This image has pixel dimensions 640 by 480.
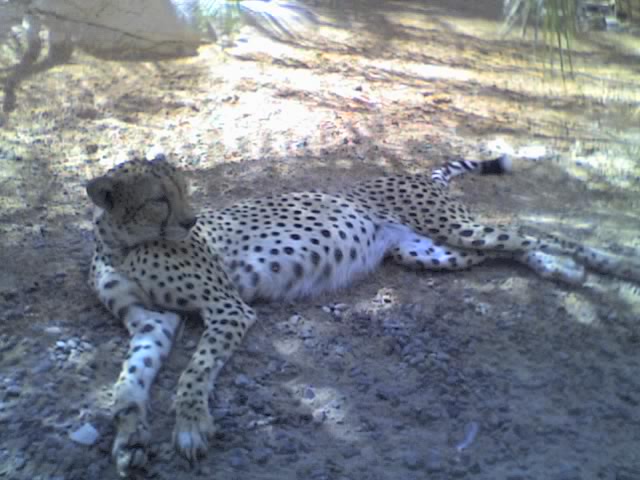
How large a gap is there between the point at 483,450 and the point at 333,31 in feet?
16.6

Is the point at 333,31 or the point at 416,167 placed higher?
the point at 333,31

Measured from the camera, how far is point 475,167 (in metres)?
4.39

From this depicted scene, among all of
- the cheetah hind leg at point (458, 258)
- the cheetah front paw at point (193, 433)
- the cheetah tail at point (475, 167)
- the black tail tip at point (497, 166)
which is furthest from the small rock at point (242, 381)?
the black tail tip at point (497, 166)

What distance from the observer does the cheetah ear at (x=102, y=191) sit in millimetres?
2771

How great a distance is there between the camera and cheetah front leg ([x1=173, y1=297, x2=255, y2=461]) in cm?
224

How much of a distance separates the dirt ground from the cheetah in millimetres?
82

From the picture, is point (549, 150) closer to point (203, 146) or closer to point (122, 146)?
point (203, 146)

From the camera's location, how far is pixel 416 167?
4535 mm

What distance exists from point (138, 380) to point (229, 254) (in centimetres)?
87

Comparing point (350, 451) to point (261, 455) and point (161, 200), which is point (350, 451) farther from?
point (161, 200)

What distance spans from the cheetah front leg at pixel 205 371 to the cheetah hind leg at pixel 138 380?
0.39 ft

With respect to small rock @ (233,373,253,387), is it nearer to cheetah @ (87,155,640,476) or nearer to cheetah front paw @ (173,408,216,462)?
cheetah @ (87,155,640,476)

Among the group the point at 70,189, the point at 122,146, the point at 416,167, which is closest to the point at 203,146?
the point at 122,146

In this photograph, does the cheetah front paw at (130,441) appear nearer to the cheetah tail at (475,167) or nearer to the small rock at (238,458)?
the small rock at (238,458)
